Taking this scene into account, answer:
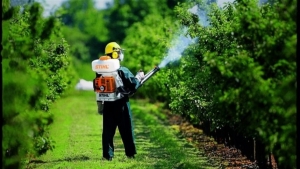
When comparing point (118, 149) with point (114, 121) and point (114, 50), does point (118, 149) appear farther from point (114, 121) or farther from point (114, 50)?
point (114, 50)

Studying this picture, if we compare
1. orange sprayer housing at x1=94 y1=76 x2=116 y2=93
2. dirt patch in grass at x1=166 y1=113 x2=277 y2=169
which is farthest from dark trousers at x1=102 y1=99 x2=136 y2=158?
dirt patch in grass at x1=166 y1=113 x2=277 y2=169

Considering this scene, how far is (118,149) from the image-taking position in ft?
63.8

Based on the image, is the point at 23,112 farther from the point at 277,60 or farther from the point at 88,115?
the point at 88,115

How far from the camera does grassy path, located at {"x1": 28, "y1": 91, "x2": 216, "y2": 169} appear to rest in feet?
54.0

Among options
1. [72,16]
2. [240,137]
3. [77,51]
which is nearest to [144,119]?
[240,137]

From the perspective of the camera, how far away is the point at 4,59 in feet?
37.4

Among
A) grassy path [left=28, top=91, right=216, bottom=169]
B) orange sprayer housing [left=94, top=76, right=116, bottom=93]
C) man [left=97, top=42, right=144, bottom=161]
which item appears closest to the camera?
orange sprayer housing [left=94, top=76, right=116, bottom=93]

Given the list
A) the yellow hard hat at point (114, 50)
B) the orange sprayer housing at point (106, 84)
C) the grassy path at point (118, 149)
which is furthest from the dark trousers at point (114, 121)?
the yellow hard hat at point (114, 50)

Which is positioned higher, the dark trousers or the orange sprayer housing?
the orange sprayer housing

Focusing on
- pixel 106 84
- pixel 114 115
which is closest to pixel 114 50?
pixel 106 84

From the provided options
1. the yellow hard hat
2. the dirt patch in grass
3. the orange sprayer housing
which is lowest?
the dirt patch in grass

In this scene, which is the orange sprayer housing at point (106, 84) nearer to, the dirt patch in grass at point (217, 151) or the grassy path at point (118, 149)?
the grassy path at point (118, 149)

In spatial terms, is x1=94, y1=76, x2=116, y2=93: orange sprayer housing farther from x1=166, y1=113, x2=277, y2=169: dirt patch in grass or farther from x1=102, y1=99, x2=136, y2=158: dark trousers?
x1=166, y1=113, x2=277, y2=169: dirt patch in grass

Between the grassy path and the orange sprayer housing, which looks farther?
the grassy path
